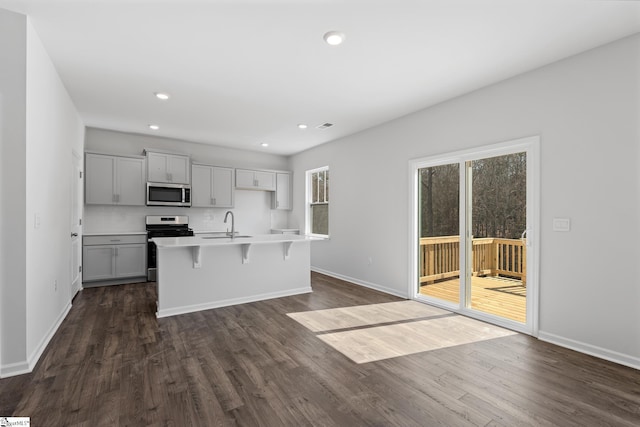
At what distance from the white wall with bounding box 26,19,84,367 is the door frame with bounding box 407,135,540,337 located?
4.12 m

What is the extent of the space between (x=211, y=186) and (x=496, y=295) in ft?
17.3

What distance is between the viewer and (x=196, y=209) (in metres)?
6.52

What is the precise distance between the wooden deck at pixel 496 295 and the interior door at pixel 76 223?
16.5 feet

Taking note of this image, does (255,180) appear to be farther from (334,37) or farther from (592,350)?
(592,350)

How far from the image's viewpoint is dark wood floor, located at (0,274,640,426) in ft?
6.23

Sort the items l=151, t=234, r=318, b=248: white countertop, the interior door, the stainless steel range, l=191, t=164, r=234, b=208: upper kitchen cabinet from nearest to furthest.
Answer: l=151, t=234, r=318, b=248: white countertop → the interior door → the stainless steel range → l=191, t=164, r=234, b=208: upper kitchen cabinet

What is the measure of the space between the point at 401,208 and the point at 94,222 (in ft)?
17.3

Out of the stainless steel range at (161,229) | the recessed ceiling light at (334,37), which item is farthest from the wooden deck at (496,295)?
the stainless steel range at (161,229)

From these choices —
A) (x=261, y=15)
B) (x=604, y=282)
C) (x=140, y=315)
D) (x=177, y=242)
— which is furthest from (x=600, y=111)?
(x=140, y=315)

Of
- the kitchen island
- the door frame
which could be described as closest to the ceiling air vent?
the door frame

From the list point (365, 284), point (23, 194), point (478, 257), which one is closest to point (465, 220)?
point (478, 257)

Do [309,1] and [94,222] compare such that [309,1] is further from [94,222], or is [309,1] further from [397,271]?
[94,222]

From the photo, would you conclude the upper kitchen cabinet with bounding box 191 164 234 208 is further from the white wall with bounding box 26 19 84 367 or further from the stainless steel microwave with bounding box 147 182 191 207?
the white wall with bounding box 26 19 84 367

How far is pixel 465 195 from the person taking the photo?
3889 millimetres
